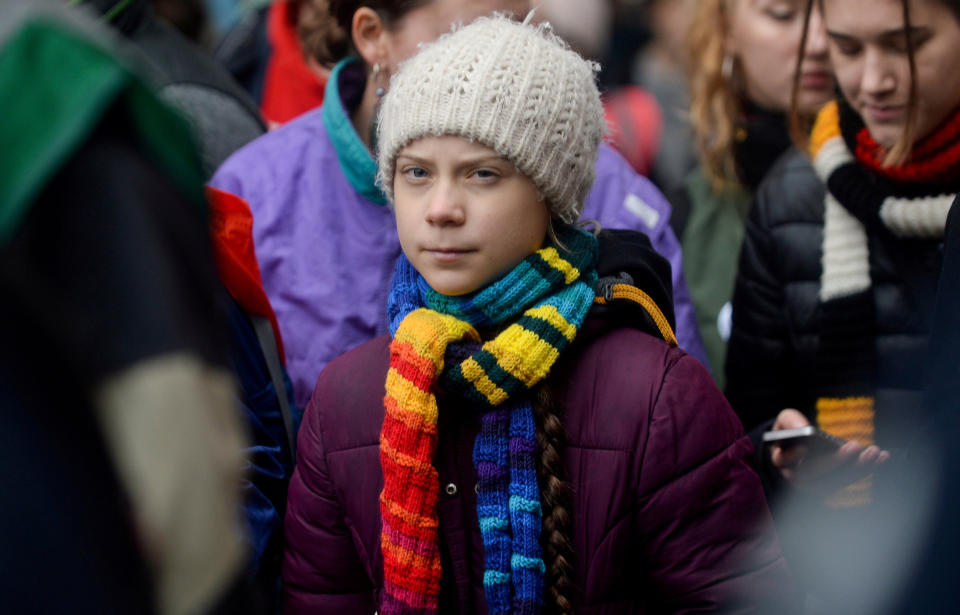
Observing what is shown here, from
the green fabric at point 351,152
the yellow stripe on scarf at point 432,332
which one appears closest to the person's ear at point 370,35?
the green fabric at point 351,152

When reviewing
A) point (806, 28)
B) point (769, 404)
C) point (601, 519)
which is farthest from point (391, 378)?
point (806, 28)

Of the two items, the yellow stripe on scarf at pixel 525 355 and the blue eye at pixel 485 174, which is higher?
the blue eye at pixel 485 174

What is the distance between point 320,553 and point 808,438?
3.59ft

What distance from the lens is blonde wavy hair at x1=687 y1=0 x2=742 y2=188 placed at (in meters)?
3.22

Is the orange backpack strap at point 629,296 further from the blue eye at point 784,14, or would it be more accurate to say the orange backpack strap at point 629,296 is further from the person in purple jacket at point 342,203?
the blue eye at point 784,14

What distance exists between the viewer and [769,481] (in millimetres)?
2354

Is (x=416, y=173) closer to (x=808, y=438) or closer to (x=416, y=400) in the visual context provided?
(x=416, y=400)

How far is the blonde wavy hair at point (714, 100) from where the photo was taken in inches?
127

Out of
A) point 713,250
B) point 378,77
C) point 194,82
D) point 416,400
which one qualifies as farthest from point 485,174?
point 713,250

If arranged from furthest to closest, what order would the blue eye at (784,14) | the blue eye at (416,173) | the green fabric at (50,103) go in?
1. the blue eye at (784,14)
2. the blue eye at (416,173)
3. the green fabric at (50,103)

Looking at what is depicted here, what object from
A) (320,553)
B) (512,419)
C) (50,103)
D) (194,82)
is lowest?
(320,553)

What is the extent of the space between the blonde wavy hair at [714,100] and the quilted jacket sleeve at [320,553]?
6.04 feet

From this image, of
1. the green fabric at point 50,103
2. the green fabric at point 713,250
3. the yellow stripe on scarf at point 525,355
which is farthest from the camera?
the green fabric at point 713,250

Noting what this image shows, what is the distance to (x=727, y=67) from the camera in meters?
3.26
